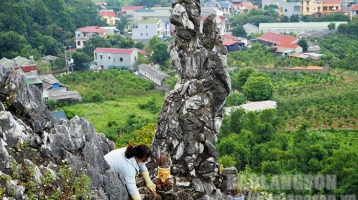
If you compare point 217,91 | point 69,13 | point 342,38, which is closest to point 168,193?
point 217,91

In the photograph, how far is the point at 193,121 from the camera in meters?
6.01

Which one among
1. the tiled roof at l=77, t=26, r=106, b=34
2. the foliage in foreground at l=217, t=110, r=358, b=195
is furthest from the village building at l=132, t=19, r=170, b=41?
the foliage in foreground at l=217, t=110, r=358, b=195

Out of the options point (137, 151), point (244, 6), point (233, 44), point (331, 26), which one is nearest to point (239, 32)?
point (233, 44)

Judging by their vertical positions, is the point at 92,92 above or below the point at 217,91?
below

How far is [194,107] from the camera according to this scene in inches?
239

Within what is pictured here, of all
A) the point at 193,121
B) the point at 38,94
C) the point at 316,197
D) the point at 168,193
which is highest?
the point at 38,94

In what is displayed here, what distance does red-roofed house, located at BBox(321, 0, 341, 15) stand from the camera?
41.7 m

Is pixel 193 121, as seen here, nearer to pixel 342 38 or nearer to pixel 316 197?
pixel 316 197

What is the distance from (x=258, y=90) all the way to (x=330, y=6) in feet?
76.4

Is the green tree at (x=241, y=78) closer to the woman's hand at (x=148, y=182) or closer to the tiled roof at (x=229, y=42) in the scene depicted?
the tiled roof at (x=229, y=42)

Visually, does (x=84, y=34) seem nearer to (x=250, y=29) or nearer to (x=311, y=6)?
(x=250, y=29)

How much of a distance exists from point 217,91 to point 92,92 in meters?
16.6

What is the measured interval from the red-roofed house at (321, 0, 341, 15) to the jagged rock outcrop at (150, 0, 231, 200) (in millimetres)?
37152

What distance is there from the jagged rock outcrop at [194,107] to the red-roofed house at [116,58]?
20.9 meters
